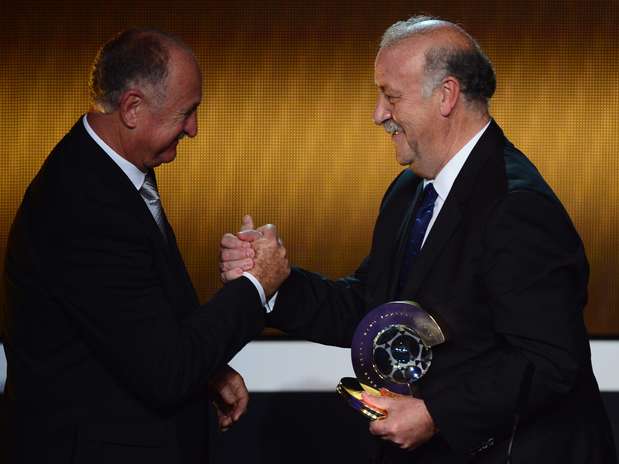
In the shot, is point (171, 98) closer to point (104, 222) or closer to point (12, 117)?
point (104, 222)

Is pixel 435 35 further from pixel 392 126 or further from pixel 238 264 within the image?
pixel 238 264

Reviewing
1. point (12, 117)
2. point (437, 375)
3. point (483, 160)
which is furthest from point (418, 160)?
point (12, 117)

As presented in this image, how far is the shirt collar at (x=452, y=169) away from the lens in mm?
2080

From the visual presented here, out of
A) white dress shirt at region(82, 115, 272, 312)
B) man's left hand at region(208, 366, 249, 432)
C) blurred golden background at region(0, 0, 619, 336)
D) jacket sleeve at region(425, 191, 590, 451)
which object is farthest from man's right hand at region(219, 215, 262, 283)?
blurred golden background at region(0, 0, 619, 336)

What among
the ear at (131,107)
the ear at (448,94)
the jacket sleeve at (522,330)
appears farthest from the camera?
the ear at (448,94)

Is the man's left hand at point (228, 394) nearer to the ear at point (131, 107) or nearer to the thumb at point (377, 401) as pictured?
the thumb at point (377, 401)

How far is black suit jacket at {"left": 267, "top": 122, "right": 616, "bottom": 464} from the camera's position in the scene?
184 cm

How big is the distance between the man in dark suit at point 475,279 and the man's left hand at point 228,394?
0.75 feet

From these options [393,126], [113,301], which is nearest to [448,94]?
[393,126]

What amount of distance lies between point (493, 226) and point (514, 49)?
174cm

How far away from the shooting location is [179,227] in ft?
11.6

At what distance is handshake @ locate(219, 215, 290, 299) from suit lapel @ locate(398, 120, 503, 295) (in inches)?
10.9

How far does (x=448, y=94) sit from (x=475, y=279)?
0.39m

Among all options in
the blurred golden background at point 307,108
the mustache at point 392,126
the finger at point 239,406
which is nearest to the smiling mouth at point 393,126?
the mustache at point 392,126
